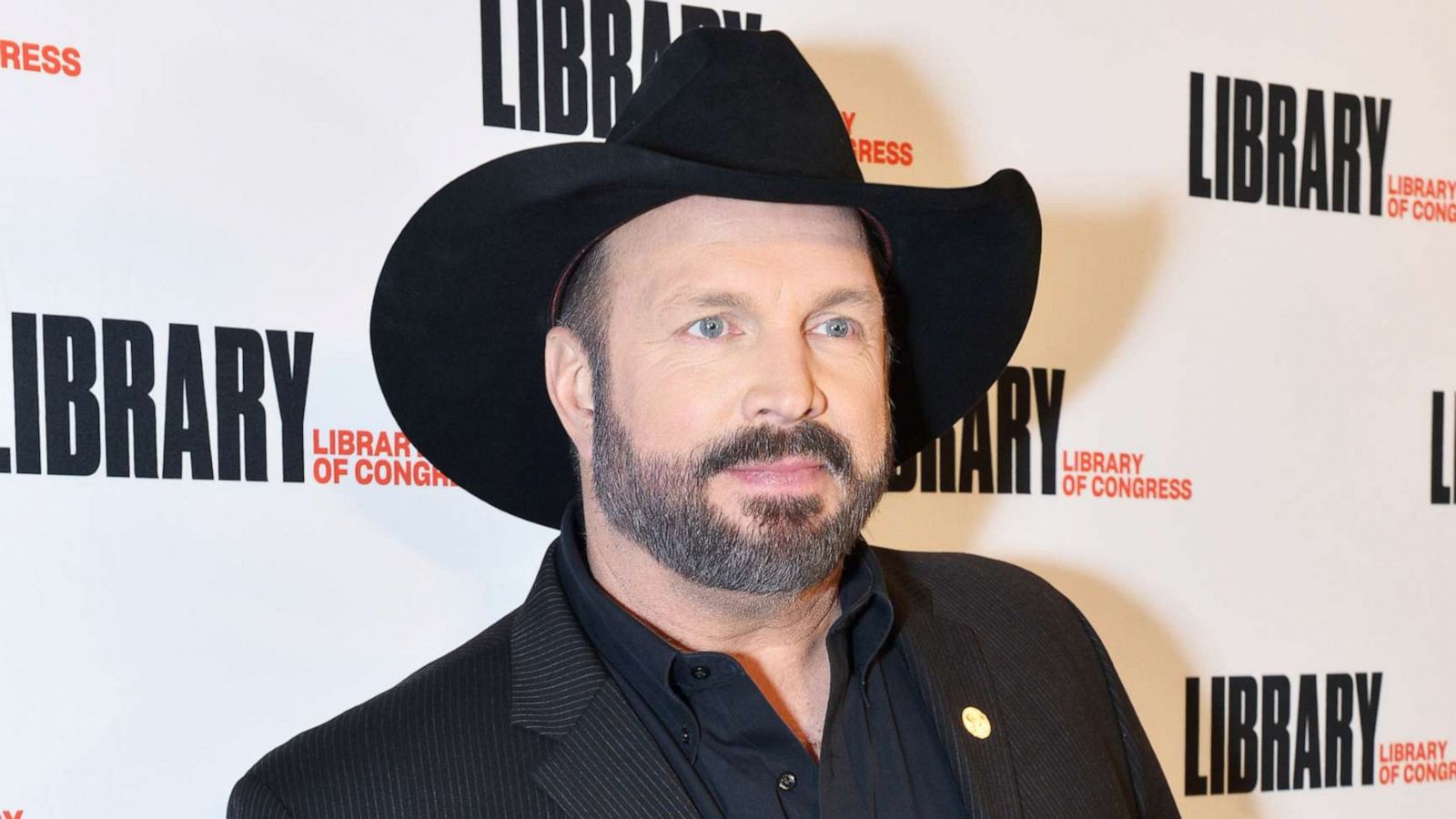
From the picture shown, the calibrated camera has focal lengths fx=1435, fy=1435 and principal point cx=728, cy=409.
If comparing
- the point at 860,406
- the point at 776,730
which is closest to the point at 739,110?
the point at 860,406

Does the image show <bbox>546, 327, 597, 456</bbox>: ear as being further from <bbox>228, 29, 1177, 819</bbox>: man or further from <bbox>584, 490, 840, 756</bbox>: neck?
<bbox>584, 490, 840, 756</bbox>: neck

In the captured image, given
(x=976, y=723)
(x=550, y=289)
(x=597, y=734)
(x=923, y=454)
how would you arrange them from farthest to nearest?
(x=923, y=454) → (x=550, y=289) → (x=976, y=723) → (x=597, y=734)

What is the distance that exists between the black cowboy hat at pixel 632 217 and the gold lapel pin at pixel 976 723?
0.49 meters

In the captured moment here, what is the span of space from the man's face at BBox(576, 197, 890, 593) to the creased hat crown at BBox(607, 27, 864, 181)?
60 mm

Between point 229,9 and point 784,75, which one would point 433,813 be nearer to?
point 784,75

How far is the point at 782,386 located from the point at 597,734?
45 cm

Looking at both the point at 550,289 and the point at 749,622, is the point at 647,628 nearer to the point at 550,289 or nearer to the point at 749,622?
the point at 749,622

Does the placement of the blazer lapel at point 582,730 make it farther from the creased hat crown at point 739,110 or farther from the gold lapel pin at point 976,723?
the creased hat crown at point 739,110

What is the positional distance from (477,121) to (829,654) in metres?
1.09

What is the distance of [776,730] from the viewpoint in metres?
1.65

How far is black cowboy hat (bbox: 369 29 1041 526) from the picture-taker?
168 centimetres

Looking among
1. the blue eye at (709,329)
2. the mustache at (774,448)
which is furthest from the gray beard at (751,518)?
the blue eye at (709,329)

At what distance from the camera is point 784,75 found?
1.77 metres

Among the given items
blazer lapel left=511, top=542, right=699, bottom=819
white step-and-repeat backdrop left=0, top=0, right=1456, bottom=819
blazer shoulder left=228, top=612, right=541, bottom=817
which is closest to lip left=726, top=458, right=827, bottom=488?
blazer lapel left=511, top=542, right=699, bottom=819
